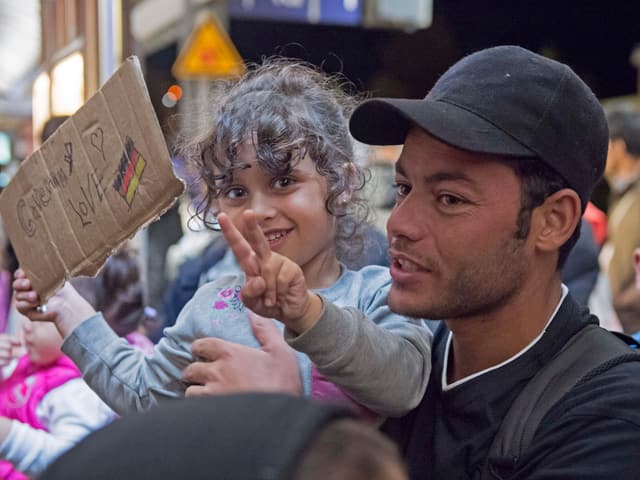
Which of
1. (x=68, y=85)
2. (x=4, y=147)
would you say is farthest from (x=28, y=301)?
(x=4, y=147)

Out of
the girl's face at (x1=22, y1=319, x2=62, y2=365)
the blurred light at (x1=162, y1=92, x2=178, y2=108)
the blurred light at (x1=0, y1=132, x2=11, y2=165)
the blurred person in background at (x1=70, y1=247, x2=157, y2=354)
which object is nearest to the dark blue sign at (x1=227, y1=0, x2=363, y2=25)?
the blurred person in background at (x1=70, y1=247, x2=157, y2=354)

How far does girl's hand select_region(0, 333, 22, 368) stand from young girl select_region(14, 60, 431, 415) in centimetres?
61

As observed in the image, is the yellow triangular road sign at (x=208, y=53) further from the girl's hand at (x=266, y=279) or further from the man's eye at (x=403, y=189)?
the girl's hand at (x=266, y=279)

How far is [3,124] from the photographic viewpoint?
2205cm

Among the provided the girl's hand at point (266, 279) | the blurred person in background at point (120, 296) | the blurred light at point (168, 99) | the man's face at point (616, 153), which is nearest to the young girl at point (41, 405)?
the blurred person in background at point (120, 296)

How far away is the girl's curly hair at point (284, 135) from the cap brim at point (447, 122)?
12.0 inches

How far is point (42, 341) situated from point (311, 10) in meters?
6.37

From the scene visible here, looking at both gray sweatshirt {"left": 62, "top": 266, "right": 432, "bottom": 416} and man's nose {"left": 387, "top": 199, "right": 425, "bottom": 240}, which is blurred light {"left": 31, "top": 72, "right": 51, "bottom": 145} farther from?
man's nose {"left": 387, "top": 199, "right": 425, "bottom": 240}

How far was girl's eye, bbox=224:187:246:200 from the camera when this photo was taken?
87.7 inches

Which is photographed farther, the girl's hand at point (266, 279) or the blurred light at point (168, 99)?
the blurred light at point (168, 99)

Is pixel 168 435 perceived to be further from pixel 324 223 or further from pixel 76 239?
pixel 324 223

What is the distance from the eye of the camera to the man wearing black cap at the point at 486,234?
1.80 m

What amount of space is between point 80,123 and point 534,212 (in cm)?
93

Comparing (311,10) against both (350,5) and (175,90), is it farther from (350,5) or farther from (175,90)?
(175,90)
